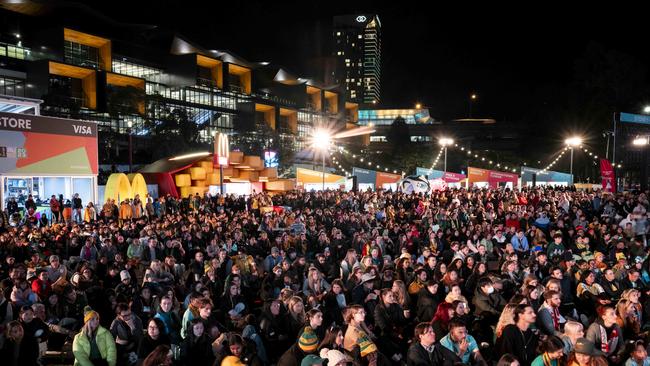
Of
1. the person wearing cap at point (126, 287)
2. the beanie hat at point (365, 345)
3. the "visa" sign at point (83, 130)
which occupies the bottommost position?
the person wearing cap at point (126, 287)

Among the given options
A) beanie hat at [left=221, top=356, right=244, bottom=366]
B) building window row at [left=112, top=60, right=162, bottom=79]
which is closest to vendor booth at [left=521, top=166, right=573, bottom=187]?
beanie hat at [left=221, top=356, right=244, bottom=366]

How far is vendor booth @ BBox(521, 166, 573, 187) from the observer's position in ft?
107

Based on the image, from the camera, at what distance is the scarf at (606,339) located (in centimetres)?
523

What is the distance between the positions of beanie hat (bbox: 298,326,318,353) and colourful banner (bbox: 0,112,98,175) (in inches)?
585

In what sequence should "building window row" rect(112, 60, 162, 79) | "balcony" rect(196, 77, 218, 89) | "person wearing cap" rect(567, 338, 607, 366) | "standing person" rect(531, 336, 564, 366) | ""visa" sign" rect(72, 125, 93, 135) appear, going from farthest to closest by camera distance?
"balcony" rect(196, 77, 218, 89) < "building window row" rect(112, 60, 162, 79) < ""visa" sign" rect(72, 125, 93, 135) < "standing person" rect(531, 336, 564, 366) < "person wearing cap" rect(567, 338, 607, 366)

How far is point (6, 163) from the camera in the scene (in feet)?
51.6

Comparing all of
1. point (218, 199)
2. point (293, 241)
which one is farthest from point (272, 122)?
point (293, 241)

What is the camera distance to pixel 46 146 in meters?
16.9

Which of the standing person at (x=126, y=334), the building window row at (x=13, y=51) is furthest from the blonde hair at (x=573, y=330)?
the building window row at (x=13, y=51)

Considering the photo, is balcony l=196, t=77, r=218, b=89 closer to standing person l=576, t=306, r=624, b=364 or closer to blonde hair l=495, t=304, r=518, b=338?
blonde hair l=495, t=304, r=518, b=338

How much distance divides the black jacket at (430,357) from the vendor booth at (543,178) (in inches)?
1171

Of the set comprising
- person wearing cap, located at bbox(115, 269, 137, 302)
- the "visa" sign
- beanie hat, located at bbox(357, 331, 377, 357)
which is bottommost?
person wearing cap, located at bbox(115, 269, 137, 302)

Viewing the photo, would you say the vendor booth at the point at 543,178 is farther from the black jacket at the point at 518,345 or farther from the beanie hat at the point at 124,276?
the black jacket at the point at 518,345

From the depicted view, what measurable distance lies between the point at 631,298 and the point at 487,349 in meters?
2.00
